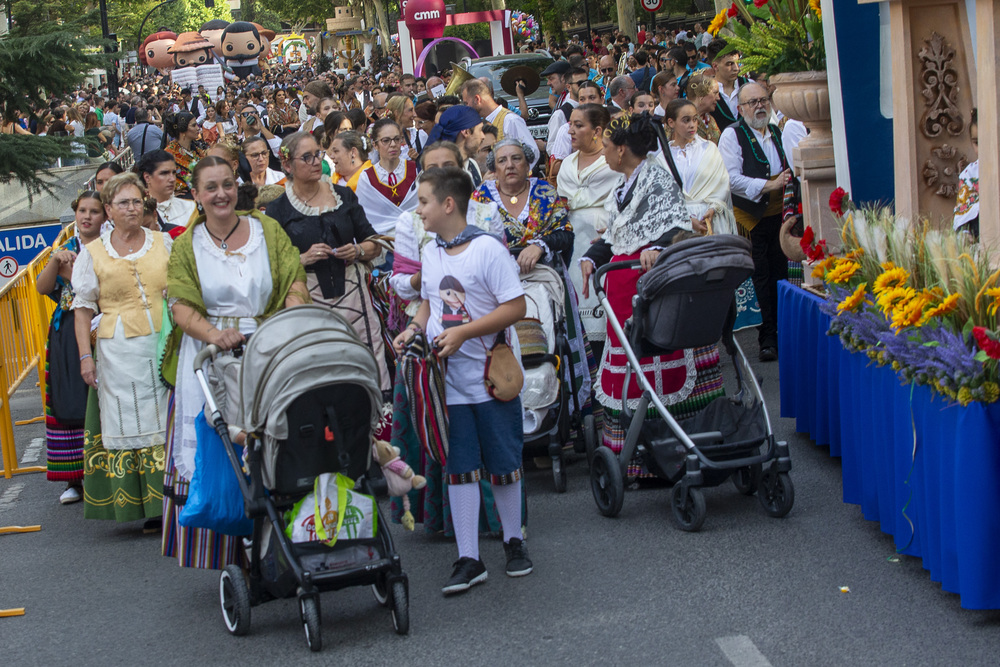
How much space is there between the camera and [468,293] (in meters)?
5.25

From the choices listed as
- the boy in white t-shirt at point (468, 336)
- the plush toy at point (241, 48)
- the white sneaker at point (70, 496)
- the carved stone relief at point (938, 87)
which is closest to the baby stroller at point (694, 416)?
the boy in white t-shirt at point (468, 336)

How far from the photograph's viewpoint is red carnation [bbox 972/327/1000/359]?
4.26 m

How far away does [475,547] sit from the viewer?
548cm

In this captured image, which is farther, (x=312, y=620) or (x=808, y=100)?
(x=808, y=100)

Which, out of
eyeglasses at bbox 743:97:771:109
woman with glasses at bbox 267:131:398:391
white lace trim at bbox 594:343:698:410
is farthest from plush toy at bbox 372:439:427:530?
eyeglasses at bbox 743:97:771:109

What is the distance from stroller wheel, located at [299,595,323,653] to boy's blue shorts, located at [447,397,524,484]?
91cm

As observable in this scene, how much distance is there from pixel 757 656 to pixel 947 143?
3.47m

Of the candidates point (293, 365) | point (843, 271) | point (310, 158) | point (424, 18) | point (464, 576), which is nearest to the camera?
point (293, 365)

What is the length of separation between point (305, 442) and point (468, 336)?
85 centimetres

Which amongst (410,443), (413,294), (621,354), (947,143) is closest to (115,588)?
(410,443)

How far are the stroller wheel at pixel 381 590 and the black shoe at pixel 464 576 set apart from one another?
32cm

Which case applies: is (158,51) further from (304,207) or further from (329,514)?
(329,514)

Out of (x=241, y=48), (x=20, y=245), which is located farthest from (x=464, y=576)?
(x=241, y=48)

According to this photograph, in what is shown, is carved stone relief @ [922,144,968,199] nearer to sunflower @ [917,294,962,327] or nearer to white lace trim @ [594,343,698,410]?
white lace trim @ [594,343,698,410]
